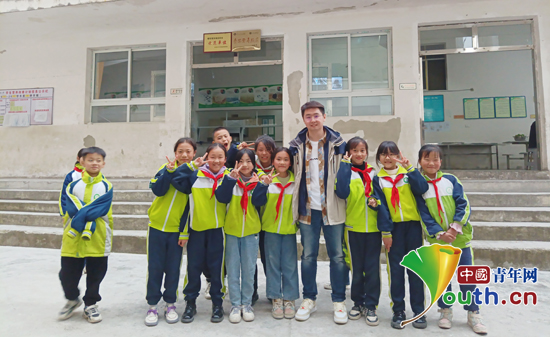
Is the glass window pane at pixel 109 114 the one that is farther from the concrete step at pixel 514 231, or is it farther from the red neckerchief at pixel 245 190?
the concrete step at pixel 514 231

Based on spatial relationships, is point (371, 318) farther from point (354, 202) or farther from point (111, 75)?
point (111, 75)

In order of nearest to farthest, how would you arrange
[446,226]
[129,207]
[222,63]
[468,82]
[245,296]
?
[446,226]
[245,296]
[129,207]
[222,63]
[468,82]

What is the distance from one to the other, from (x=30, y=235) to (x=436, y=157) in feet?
15.1

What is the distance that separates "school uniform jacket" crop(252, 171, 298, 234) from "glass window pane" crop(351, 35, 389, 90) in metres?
3.75

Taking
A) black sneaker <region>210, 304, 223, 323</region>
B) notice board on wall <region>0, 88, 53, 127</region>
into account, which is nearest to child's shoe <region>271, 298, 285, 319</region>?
black sneaker <region>210, 304, 223, 323</region>

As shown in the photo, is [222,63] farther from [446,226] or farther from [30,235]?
[446,226]

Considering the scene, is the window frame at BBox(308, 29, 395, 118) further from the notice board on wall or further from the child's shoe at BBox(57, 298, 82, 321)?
the notice board on wall

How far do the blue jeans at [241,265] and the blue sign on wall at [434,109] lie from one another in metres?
7.75

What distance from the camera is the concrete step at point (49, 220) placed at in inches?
159

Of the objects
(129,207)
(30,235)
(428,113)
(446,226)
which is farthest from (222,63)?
(428,113)

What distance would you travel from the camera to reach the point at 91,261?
2.16 m

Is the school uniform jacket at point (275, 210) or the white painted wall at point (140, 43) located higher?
the white painted wall at point (140, 43)

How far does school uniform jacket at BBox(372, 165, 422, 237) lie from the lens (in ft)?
6.85

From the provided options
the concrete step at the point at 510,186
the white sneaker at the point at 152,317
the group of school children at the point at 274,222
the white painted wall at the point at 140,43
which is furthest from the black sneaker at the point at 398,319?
the white painted wall at the point at 140,43
